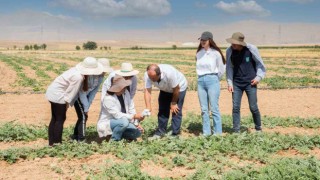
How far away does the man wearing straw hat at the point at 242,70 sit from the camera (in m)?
7.21

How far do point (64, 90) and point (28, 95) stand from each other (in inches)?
310

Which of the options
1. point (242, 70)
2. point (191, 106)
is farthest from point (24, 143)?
point (191, 106)

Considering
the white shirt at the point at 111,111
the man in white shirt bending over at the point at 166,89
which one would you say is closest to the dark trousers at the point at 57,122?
the white shirt at the point at 111,111

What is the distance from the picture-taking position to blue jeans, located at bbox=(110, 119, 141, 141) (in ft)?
21.6

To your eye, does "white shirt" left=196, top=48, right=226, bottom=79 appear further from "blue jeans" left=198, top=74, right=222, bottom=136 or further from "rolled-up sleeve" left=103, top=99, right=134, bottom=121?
"rolled-up sleeve" left=103, top=99, right=134, bottom=121

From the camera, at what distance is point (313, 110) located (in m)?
11.1

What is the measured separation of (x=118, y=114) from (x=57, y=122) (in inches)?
37.7

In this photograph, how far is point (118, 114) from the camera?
21.4ft

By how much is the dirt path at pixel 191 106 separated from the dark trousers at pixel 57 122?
8.41ft

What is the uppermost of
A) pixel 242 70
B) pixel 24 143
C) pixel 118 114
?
pixel 242 70

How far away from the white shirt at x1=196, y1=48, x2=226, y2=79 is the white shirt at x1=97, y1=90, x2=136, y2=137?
4.49 feet

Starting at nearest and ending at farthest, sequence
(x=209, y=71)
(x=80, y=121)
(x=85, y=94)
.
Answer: (x=85, y=94)
(x=80, y=121)
(x=209, y=71)

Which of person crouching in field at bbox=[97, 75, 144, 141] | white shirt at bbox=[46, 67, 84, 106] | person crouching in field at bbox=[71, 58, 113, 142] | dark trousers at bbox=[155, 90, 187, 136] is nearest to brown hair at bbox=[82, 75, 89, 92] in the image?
person crouching in field at bbox=[71, 58, 113, 142]

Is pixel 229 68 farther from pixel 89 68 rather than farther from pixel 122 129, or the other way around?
pixel 89 68
